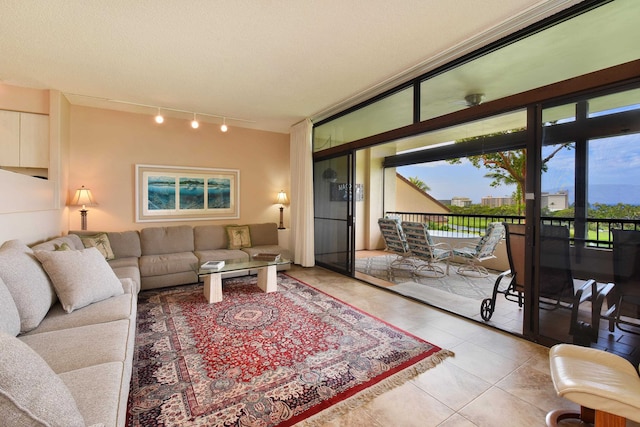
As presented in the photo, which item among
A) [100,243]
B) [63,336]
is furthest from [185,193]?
[63,336]

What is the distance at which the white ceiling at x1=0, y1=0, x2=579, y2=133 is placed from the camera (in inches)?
85.6

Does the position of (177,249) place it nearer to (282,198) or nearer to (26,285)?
(282,198)

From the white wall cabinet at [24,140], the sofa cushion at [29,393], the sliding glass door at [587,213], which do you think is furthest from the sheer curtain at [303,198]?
the sofa cushion at [29,393]

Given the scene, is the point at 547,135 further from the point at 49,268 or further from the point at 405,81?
the point at 49,268

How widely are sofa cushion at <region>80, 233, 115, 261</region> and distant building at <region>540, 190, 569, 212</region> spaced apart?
4963 mm

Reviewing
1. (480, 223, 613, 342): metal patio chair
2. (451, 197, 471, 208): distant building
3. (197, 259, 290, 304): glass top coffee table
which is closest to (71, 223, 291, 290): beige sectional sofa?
(197, 259, 290, 304): glass top coffee table

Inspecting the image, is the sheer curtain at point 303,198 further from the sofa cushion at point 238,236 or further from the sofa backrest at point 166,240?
the sofa backrest at point 166,240

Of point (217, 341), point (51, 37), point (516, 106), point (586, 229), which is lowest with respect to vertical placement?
point (217, 341)

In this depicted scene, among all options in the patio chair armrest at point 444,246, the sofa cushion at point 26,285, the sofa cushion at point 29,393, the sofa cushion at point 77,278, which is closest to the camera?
the sofa cushion at point 29,393

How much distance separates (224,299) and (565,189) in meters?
3.59

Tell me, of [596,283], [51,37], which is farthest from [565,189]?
[51,37]

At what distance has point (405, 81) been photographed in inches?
134

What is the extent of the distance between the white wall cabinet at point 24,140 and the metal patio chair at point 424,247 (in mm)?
5312

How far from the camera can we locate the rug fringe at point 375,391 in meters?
1.60
